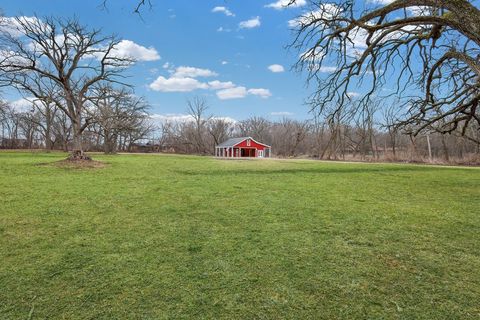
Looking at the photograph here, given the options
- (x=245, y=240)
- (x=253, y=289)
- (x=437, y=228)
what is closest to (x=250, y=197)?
(x=245, y=240)

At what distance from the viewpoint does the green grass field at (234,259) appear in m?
2.84

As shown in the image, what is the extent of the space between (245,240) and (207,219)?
1.40 m

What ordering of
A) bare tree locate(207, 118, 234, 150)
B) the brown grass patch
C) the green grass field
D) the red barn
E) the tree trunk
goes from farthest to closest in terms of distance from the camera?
bare tree locate(207, 118, 234, 150), the red barn, the tree trunk, the brown grass patch, the green grass field

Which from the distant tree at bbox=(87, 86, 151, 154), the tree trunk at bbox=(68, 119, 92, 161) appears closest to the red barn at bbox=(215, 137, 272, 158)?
the distant tree at bbox=(87, 86, 151, 154)

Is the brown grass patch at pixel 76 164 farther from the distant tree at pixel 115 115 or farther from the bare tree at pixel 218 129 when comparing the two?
the bare tree at pixel 218 129

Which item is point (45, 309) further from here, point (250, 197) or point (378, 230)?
point (250, 197)

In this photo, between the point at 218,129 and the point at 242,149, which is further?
the point at 218,129

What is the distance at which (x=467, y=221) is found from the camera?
595 cm

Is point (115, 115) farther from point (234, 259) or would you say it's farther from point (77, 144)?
point (234, 259)

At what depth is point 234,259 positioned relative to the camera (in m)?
3.89

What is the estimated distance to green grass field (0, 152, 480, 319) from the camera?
9.33 feet

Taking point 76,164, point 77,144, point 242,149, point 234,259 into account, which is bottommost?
point 234,259

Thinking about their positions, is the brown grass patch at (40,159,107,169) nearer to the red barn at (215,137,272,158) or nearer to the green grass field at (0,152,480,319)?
the green grass field at (0,152,480,319)

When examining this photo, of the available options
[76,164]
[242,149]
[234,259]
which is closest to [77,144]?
[76,164]
